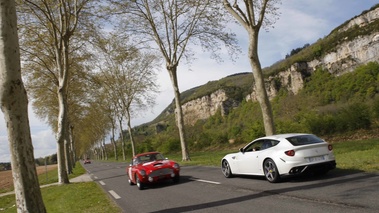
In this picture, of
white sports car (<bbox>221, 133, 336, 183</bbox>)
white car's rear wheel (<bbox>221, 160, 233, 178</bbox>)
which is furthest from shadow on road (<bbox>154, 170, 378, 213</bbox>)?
white car's rear wheel (<bbox>221, 160, 233, 178</bbox>)

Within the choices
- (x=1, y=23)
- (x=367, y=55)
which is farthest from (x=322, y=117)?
(x=367, y=55)

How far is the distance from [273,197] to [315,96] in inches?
3379

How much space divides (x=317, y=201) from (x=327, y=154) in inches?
118

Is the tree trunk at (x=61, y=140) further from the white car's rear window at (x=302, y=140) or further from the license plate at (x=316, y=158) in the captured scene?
the license plate at (x=316, y=158)

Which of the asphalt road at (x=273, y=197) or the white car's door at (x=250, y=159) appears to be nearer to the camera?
the asphalt road at (x=273, y=197)

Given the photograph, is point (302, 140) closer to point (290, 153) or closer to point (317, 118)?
point (290, 153)

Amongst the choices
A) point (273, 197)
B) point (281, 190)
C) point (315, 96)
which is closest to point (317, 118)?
point (281, 190)

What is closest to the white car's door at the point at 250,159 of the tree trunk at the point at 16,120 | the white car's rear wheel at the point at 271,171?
the white car's rear wheel at the point at 271,171

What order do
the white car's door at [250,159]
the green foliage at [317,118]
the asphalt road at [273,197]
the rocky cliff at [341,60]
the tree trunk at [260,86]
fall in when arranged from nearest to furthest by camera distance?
the asphalt road at [273,197], the white car's door at [250,159], the tree trunk at [260,86], the green foliage at [317,118], the rocky cliff at [341,60]

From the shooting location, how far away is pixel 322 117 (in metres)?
26.9

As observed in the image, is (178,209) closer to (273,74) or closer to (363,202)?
(363,202)

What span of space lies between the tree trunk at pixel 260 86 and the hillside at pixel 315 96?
1070 centimetres

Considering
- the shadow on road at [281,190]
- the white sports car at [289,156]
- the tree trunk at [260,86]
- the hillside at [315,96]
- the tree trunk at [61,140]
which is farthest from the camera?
the hillside at [315,96]

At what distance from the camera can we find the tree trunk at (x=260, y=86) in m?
15.3
